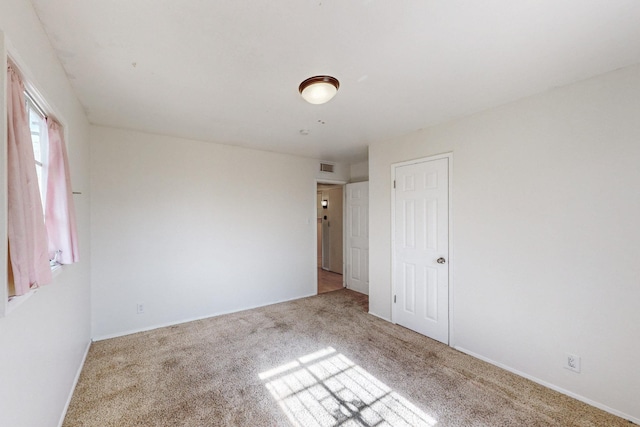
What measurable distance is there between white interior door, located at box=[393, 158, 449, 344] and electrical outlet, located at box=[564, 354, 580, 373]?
0.95 m

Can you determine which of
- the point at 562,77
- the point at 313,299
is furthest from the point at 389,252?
the point at 562,77

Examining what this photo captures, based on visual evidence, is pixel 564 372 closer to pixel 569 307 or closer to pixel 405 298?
pixel 569 307

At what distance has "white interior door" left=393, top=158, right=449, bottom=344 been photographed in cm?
287

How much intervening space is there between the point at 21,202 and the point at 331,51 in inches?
67.3

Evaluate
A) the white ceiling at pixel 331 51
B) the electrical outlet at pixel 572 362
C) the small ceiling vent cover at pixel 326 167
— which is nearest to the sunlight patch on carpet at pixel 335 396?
the electrical outlet at pixel 572 362

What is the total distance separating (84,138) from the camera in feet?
8.54

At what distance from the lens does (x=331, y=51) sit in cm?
163

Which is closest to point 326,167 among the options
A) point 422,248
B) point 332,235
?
point 332,235

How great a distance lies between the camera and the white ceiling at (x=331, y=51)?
4.34 ft

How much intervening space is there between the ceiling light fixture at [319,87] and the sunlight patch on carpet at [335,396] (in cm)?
230

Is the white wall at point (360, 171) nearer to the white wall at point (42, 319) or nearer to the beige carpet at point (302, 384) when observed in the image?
the beige carpet at point (302, 384)

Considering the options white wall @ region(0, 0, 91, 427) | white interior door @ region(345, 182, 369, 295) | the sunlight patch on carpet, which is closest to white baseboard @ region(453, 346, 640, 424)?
the sunlight patch on carpet

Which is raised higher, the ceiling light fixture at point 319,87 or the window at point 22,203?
the ceiling light fixture at point 319,87

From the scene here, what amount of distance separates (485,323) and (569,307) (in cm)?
68
